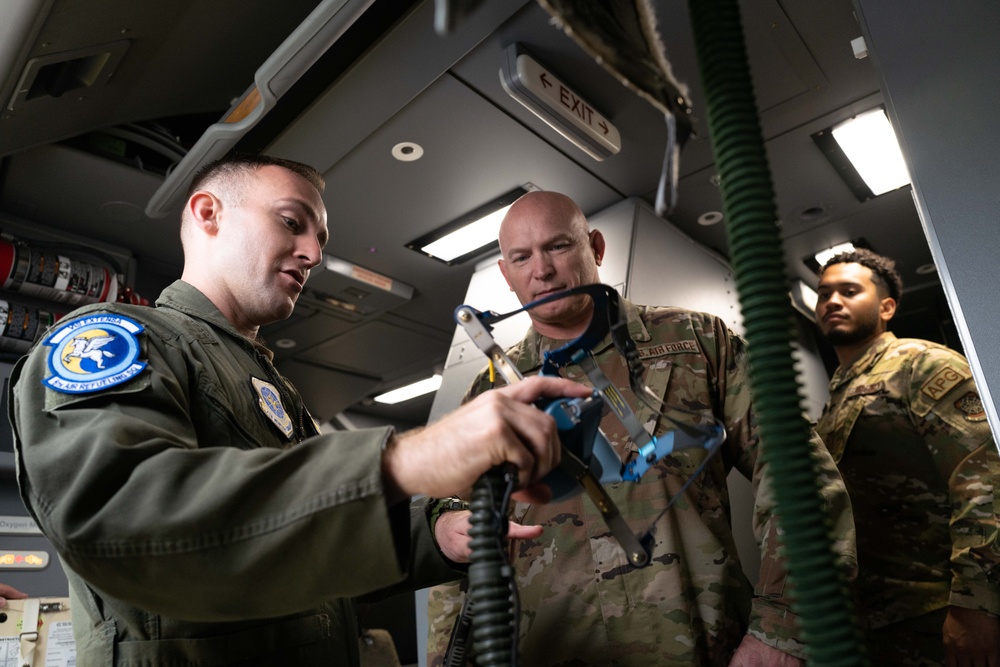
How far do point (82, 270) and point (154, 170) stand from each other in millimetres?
623

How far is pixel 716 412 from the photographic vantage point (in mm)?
2031

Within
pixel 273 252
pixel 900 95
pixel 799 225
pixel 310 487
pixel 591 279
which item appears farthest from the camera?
pixel 799 225

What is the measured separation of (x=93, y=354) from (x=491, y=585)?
0.73 metres

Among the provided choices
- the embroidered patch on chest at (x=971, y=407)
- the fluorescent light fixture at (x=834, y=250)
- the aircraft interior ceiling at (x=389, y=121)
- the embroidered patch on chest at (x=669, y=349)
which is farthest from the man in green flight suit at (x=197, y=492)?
the fluorescent light fixture at (x=834, y=250)

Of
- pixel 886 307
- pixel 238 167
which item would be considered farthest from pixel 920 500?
pixel 238 167

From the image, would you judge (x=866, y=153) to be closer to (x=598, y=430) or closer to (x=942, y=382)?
(x=942, y=382)

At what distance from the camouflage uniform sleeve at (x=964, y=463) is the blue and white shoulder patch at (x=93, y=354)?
251 centimetres

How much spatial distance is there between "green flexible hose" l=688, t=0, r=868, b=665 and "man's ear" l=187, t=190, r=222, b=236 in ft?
4.74

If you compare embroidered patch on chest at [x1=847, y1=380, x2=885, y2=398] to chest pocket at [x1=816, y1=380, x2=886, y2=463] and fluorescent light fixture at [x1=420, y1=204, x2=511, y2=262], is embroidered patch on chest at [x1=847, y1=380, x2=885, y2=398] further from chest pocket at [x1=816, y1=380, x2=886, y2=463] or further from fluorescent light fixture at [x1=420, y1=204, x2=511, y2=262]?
fluorescent light fixture at [x1=420, y1=204, x2=511, y2=262]

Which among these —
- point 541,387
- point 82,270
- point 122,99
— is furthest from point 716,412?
point 82,270

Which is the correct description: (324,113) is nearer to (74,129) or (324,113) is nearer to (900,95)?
(74,129)

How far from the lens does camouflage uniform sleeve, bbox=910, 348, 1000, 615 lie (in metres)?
2.27

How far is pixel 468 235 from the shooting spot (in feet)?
11.9

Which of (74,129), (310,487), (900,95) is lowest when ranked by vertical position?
(310,487)
